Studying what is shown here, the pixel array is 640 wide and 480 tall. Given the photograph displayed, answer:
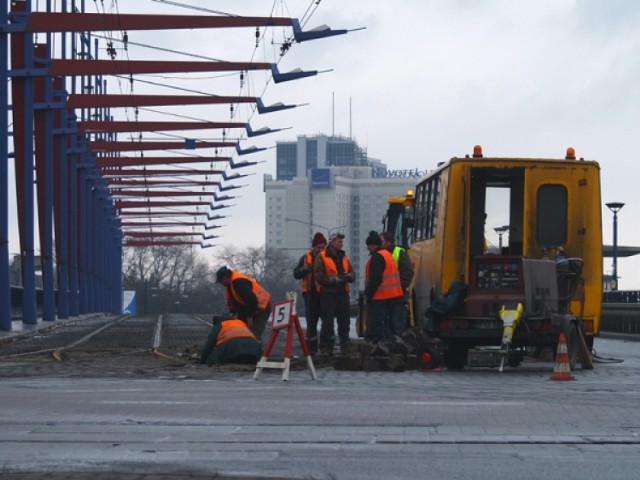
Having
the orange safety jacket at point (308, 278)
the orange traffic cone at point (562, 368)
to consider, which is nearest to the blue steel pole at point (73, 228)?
the orange safety jacket at point (308, 278)

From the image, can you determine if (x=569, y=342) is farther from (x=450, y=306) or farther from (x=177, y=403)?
(x=177, y=403)

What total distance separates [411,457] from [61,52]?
62.9 m

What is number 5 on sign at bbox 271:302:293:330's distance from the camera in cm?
1619

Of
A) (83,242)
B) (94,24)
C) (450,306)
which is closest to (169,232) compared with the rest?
(83,242)

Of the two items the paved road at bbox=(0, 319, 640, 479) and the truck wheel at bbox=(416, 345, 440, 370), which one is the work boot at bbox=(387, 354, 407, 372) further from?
the paved road at bbox=(0, 319, 640, 479)

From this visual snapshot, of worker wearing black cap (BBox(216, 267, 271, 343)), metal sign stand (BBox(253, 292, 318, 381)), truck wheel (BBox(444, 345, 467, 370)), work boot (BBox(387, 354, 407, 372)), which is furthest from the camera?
worker wearing black cap (BBox(216, 267, 271, 343))

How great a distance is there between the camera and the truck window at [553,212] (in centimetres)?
2052

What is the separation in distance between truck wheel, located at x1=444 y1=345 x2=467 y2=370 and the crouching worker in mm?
2462

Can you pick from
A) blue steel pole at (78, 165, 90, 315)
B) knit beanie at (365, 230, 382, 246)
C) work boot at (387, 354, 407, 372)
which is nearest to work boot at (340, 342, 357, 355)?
work boot at (387, 354, 407, 372)

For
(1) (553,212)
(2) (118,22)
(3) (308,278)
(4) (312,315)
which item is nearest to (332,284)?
(3) (308,278)

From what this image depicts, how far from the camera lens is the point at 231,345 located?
19.1 metres

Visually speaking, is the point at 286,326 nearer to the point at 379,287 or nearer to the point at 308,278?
the point at 379,287

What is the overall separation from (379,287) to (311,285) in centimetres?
170

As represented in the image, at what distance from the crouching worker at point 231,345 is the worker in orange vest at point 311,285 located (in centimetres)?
170
